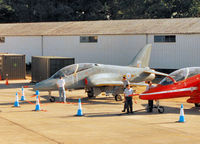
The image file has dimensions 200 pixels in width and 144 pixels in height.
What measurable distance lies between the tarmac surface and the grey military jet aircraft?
4.41ft

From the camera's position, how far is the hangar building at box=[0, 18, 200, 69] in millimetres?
45531

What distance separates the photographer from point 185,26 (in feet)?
155

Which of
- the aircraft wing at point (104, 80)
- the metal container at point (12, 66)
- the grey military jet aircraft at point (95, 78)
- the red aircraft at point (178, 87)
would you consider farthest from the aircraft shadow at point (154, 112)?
the metal container at point (12, 66)

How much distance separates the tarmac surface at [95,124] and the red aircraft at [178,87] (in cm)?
90

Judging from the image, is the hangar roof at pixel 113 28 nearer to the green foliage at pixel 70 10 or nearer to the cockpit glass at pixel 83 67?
the cockpit glass at pixel 83 67

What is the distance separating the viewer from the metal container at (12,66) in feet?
147

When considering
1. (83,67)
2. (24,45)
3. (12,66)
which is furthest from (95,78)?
(24,45)

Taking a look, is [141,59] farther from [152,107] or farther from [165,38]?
[165,38]

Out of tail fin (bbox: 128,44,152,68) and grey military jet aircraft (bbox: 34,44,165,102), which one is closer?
grey military jet aircraft (bbox: 34,44,165,102)

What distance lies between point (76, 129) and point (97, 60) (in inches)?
1291

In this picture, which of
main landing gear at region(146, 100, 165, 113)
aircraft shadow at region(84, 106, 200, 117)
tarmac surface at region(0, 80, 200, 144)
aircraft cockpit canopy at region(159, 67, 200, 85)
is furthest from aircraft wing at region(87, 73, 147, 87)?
main landing gear at region(146, 100, 165, 113)

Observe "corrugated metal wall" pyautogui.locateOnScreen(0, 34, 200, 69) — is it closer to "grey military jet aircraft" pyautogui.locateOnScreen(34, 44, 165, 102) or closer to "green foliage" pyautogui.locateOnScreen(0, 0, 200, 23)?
"grey military jet aircraft" pyautogui.locateOnScreen(34, 44, 165, 102)

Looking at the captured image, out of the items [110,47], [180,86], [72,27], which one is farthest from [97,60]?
[180,86]

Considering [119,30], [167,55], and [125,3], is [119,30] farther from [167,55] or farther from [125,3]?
[125,3]
